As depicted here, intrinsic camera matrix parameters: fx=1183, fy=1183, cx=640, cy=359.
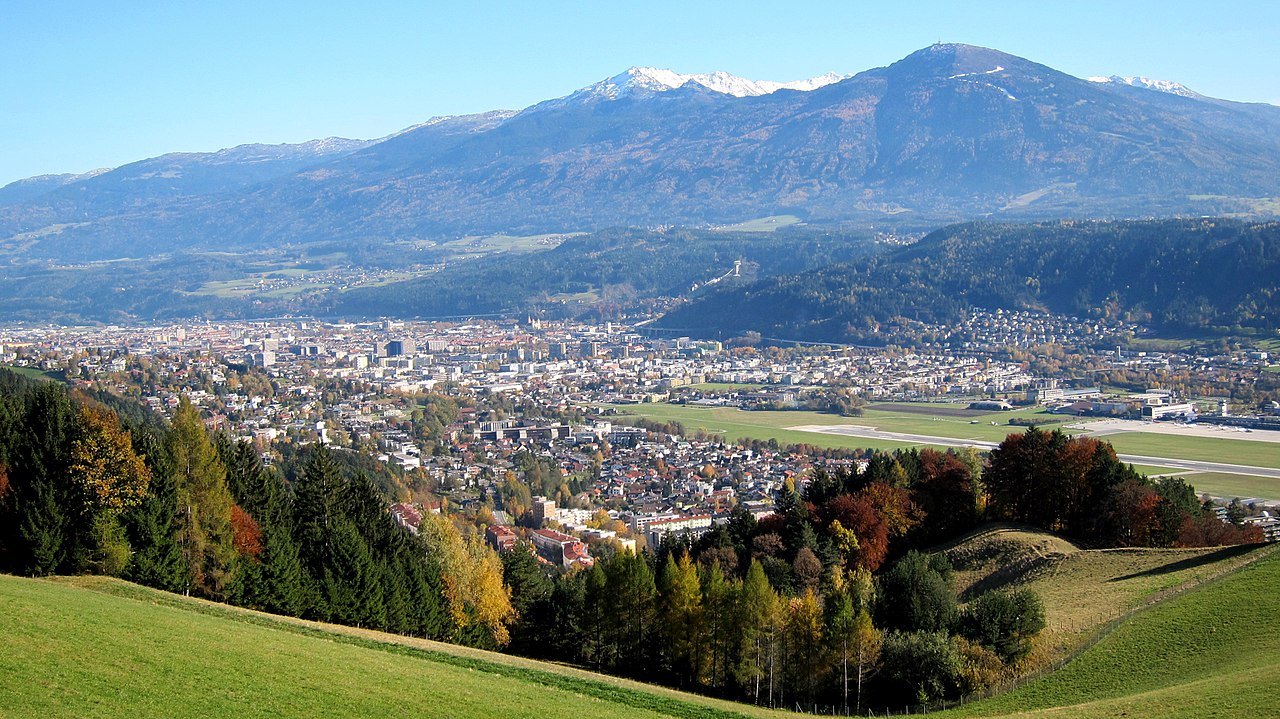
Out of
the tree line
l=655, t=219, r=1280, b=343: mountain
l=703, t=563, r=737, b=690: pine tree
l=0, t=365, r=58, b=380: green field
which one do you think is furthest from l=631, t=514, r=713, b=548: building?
l=655, t=219, r=1280, b=343: mountain

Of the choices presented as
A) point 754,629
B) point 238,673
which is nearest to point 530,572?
point 754,629

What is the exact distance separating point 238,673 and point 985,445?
5412cm

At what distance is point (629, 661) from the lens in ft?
88.3

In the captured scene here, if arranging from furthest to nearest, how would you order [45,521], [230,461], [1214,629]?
[230,461], [45,521], [1214,629]

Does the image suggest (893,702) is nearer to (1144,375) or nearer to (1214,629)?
(1214,629)

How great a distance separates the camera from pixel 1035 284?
13825 cm

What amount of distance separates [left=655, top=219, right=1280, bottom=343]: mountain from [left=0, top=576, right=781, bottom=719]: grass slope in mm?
105539

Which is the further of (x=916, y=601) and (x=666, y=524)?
(x=666, y=524)

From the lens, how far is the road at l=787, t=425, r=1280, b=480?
55.4 meters

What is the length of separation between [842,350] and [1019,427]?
5457 cm

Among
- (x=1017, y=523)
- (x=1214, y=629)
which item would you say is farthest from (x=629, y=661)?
(x=1017, y=523)

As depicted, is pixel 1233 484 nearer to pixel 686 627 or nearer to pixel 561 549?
pixel 561 549

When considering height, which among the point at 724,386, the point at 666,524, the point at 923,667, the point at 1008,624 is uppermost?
the point at 1008,624

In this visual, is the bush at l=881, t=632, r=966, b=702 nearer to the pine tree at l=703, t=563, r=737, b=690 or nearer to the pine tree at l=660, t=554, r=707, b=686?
the pine tree at l=703, t=563, r=737, b=690
